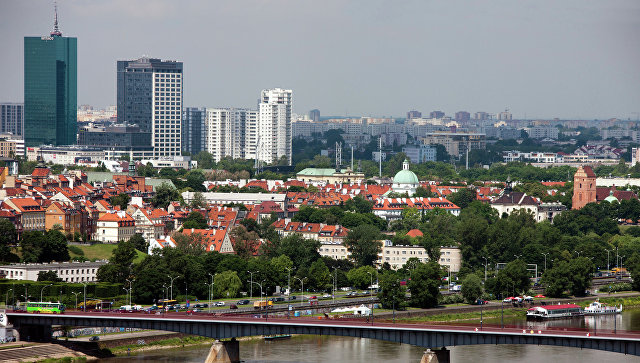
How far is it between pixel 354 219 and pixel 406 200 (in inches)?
658

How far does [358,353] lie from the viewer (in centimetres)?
4497

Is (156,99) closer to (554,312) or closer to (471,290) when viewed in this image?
(471,290)

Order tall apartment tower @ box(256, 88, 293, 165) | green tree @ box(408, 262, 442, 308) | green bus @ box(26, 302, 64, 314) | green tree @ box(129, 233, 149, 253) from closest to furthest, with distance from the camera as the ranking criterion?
1. green bus @ box(26, 302, 64, 314)
2. green tree @ box(408, 262, 442, 308)
3. green tree @ box(129, 233, 149, 253)
4. tall apartment tower @ box(256, 88, 293, 165)

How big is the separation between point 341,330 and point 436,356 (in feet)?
10.1

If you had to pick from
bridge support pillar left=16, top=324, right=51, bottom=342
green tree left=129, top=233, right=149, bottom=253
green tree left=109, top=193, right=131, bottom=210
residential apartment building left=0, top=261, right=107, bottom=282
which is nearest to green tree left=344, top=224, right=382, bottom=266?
green tree left=129, top=233, right=149, bottom=253

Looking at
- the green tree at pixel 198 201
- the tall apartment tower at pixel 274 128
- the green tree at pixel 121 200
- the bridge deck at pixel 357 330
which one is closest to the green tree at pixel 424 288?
the bridge deck at pixel 357 330

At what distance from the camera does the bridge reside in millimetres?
37844

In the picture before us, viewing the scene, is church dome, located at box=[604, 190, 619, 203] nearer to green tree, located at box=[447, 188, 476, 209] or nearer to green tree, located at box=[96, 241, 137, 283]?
green tree, located at box=[447, 188, 476, 209]

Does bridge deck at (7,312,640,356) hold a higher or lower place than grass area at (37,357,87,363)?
higher

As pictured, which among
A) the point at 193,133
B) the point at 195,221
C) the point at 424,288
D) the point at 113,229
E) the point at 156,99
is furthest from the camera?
the point at 193,133

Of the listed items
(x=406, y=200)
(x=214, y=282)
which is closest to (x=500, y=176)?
(x=406, y=200)

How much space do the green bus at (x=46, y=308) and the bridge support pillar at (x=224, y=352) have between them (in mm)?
5992

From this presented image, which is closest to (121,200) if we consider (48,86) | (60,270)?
(60,270)

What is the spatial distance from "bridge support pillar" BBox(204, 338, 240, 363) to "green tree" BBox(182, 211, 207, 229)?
29.9 metres
